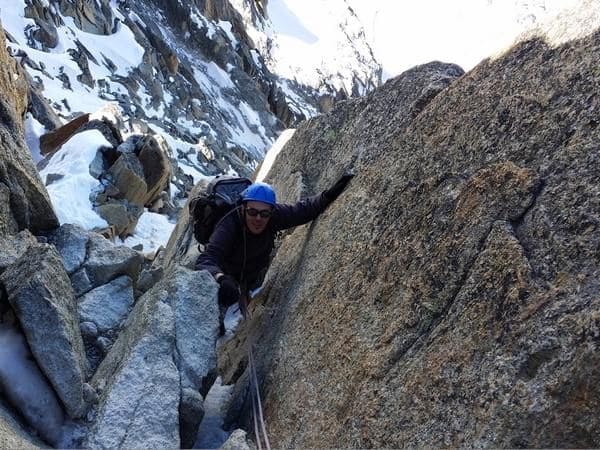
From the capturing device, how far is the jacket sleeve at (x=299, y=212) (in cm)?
637

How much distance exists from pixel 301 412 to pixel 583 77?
3.13 meters

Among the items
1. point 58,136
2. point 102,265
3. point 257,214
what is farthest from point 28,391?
point 58,136

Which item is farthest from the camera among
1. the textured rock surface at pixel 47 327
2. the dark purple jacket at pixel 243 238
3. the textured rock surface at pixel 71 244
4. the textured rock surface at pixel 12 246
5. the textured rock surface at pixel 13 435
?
the textured rock surface at pixel 71 244

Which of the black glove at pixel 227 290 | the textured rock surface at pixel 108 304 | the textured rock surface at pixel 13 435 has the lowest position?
the textured rock surface at pixel 13 435

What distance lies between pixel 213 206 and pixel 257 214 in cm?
107

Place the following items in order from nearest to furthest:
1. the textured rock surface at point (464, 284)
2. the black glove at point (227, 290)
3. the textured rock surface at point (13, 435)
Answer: the textured rock surface at point (464, 284) < the textured rock surface at point (13, 435) < the black glove at point (227, 290)

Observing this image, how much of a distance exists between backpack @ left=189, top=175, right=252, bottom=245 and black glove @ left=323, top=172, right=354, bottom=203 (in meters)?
1.23

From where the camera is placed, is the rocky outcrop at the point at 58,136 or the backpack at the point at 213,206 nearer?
the backpack at the point at 213,206

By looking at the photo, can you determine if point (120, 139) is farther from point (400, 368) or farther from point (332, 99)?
point (332, 99)

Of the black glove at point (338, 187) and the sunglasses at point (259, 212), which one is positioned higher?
the black glove at point (338, 187)

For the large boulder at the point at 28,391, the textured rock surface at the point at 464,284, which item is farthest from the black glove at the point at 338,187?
the large boulder at the point at 28,391

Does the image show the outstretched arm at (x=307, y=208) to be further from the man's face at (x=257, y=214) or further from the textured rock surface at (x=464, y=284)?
Answer: the textured rock surface at (x=464, y=284)

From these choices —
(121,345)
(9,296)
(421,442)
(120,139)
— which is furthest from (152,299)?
(120,139)

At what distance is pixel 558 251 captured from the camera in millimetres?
3117
